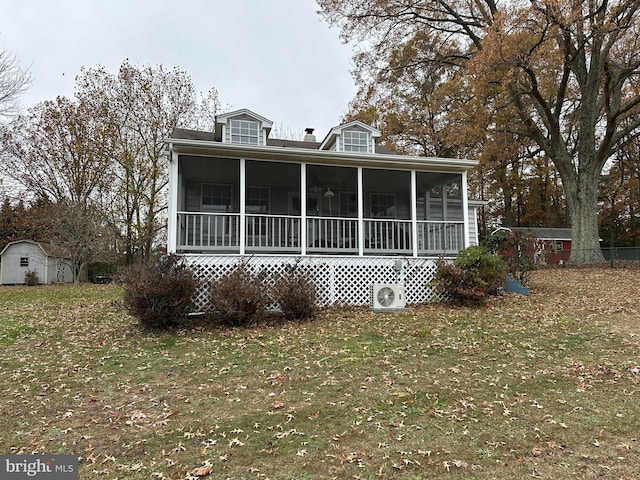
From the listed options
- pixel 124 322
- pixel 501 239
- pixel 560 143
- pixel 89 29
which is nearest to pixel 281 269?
pixel 124 322

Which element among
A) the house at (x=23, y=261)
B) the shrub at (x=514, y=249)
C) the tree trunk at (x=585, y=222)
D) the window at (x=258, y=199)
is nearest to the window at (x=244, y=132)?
the window at (x=258, y=199)

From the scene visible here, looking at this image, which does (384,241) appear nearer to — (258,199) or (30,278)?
(258,199)

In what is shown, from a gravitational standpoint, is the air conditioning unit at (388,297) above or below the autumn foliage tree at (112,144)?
below

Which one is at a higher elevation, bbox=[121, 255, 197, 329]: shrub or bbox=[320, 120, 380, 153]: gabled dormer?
bbox=[320, 120, 380, 153]: gabled dormer

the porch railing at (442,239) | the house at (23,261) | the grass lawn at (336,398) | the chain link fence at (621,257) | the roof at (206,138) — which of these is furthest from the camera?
the house at (23,261)

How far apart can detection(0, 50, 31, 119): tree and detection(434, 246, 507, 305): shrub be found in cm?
1918

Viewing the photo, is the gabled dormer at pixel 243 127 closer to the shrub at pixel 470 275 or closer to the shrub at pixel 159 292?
the shrub at pixel 159 292

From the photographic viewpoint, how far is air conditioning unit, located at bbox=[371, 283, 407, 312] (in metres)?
9.17

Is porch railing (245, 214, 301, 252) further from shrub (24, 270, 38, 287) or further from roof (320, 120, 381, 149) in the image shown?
shrub (24, 270, 38, 287)

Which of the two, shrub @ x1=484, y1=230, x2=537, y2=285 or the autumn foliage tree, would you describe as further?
the autumn foliage tree

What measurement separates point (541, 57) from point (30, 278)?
1006 inches

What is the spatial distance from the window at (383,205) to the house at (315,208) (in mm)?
35

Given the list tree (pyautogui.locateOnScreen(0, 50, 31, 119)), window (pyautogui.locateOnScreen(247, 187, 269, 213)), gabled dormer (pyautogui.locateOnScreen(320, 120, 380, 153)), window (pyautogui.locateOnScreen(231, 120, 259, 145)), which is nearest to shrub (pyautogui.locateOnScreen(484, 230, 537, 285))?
gabled dormer (pyautogui.locateOnScreen(320, 120, 380, 153))

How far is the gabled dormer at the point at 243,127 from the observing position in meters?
11.1
